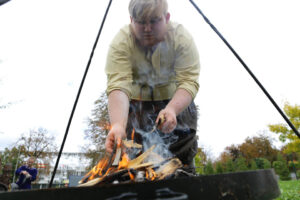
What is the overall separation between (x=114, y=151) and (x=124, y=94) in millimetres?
488

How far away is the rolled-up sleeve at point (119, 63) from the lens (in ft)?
5.86

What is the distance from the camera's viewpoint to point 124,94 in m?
1.71

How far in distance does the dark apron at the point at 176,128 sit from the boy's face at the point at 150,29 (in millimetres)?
636

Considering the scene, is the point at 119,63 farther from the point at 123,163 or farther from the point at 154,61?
the point at 123,163

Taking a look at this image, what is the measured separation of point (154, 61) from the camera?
191 cm

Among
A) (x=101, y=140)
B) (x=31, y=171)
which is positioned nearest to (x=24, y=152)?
(x=101, y=140)

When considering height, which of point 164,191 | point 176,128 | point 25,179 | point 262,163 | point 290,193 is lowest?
point 262,163

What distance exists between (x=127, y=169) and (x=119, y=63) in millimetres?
991

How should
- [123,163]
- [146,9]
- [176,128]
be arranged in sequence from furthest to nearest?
[176,128] → [146,9] → [123,163]

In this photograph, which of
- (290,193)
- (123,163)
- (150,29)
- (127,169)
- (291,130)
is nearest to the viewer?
(127,169)

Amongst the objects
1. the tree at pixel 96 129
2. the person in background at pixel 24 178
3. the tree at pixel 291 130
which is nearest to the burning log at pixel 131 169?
the person in background at pixel 24 178

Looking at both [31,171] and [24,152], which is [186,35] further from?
[24,152]

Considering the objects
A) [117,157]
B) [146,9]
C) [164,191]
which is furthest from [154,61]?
[164,191]

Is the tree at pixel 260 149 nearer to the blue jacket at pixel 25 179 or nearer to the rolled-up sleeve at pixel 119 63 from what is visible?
the blue jacket at pixel 25 179
